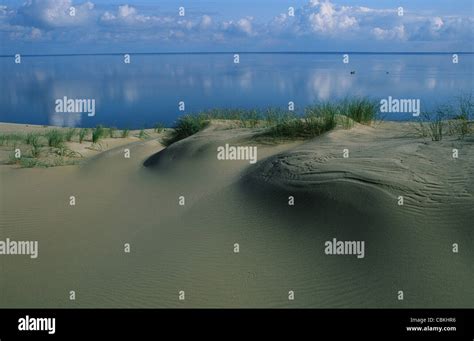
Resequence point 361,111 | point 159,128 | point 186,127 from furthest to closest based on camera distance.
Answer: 1. point 159,128
2. point 186,127
3. point 361,111

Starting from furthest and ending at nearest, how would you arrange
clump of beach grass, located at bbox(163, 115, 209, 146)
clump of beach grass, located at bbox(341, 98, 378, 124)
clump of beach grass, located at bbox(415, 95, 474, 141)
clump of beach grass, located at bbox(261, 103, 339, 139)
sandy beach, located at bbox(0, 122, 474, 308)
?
clump of beach grass, located at bbox(163, 115, 209, 146), clump of beach grass, located at bbox(341, 98, 378, 124), clump of beach grass, located at bbox(261, 103, 339, 139), clump of beach grass, located at bbox(415, 95, 474, 141), sandy beach, located at bbox(0, 122, 474, 308)

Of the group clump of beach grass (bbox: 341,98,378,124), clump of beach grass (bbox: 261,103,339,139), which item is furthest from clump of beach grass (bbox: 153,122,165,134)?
clump of beach grass (bbox: 341,98,378,124)

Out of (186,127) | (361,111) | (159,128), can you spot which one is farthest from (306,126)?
(159,128)

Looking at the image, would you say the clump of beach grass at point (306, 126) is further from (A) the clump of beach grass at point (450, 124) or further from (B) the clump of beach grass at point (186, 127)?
(B) the clump of beach grass at point (186, 127)

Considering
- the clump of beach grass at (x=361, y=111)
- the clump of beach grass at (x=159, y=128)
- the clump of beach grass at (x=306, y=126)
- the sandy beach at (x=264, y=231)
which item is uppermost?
the clump of beach grass at (x=361, y=111)

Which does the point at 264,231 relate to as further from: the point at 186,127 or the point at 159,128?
the point at 159,128

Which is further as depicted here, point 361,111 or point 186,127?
point 186,127

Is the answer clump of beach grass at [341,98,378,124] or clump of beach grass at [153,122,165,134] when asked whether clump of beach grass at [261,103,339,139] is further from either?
clump of beach grass at [153,122,165,134]

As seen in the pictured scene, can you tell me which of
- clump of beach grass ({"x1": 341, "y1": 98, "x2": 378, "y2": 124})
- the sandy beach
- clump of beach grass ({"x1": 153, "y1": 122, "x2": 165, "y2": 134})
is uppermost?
clump of beach grass ({"x1": 341, "y1": 98, "x2": 378, "y2": 124})

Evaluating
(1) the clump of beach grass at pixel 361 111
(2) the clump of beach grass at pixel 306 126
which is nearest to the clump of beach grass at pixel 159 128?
(2) the clump of beach grass at pixel 306 126
